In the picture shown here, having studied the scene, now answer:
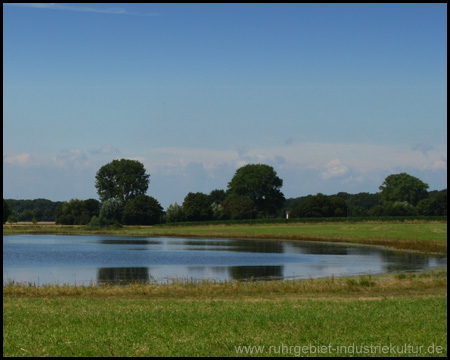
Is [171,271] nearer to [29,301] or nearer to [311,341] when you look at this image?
[29,301]

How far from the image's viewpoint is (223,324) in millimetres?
15359

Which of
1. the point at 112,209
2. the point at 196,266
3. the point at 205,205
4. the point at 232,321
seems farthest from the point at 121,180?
the point at 232,321

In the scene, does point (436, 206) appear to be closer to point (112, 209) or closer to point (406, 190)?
point (406, 190)

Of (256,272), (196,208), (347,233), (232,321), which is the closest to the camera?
(232,321)

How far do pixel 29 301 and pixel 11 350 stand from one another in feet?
25.9

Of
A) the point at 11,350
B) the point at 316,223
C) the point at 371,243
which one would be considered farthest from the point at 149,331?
the point at 316,223

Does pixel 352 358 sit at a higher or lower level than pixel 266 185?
lower

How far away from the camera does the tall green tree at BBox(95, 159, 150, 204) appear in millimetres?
160000

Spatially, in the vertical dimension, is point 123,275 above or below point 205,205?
below

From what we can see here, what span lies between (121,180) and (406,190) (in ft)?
260

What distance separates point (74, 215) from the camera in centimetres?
15012

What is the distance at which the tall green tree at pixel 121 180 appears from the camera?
160m

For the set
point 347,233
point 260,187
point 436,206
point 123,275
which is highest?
point 260,187

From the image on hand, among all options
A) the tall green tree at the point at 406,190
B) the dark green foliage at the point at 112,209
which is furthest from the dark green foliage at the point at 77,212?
the tall green tree at the point at 406,190
